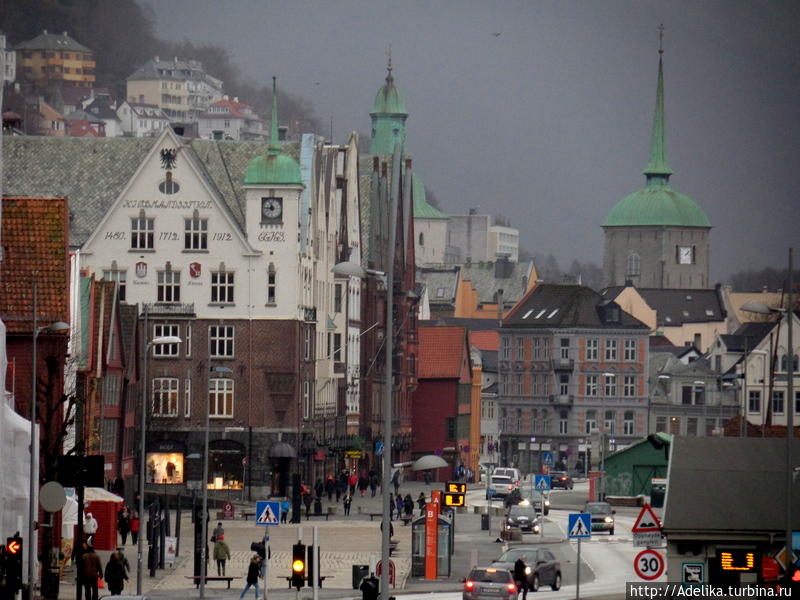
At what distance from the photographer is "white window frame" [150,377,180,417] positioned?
114637 millimetres

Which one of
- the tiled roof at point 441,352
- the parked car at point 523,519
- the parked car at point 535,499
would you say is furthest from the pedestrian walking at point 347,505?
the tiled roof at point 441,352

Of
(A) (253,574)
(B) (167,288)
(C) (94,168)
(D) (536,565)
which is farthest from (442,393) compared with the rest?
(A) (253,574)

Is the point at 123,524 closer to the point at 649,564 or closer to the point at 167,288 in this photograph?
the point at 167,288

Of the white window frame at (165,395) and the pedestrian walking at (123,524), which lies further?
the white window frame at (165,395)

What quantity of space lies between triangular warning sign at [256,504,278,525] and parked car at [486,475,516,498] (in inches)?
2351

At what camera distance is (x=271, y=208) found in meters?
115

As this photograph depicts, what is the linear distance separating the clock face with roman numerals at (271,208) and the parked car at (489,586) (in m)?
55.7

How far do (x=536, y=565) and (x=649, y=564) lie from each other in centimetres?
2247

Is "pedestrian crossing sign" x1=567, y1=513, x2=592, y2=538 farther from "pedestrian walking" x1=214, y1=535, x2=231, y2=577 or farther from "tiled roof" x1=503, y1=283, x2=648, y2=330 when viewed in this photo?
"tiled roof" x1=503, y1=283, x2=648, y2=330

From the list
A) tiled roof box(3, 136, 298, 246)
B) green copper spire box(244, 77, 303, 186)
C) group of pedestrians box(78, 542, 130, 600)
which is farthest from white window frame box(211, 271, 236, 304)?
group of pedestrians box(78, 542, 130, 600)

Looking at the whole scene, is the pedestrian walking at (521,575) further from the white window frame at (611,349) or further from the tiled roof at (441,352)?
the white window frame at (611,349)

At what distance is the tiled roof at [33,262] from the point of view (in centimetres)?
6712

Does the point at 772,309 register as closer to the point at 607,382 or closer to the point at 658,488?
the point at 658,488

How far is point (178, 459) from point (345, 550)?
1339 inches
